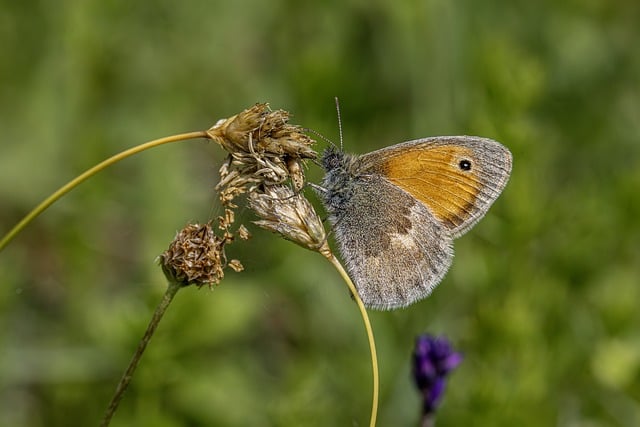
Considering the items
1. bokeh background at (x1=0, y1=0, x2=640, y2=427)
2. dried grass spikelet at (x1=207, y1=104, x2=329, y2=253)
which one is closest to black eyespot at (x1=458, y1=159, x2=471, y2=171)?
bokeh background at (x1=0, y1=0, x2=640, y2=427)

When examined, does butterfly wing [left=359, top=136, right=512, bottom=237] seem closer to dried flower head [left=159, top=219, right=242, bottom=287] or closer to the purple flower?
the purple flower

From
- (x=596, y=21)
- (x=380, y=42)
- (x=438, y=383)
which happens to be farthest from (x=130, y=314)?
(x=596, y=21)

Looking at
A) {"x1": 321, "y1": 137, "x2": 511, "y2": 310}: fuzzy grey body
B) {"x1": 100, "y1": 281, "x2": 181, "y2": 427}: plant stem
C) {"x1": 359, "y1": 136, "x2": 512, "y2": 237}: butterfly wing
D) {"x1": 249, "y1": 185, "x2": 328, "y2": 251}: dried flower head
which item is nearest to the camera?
{"x1": 100, "y1": 281, "x2": 181, "y2": 427}: plant stem

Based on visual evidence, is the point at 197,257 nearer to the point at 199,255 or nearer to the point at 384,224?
the point at 199,255

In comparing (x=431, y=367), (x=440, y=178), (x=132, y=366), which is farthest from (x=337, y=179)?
(x=132, y=366)

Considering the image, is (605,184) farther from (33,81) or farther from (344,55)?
(33,81)

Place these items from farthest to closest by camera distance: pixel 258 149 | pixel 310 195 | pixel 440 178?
1. pixel 440 178
2. pixel 310 195
3. pixel 258 149

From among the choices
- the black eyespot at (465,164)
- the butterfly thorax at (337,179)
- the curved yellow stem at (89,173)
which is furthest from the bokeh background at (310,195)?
the black eyespot at (465,164)

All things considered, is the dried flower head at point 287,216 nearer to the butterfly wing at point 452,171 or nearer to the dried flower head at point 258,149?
the dried flower head at point 258,149
